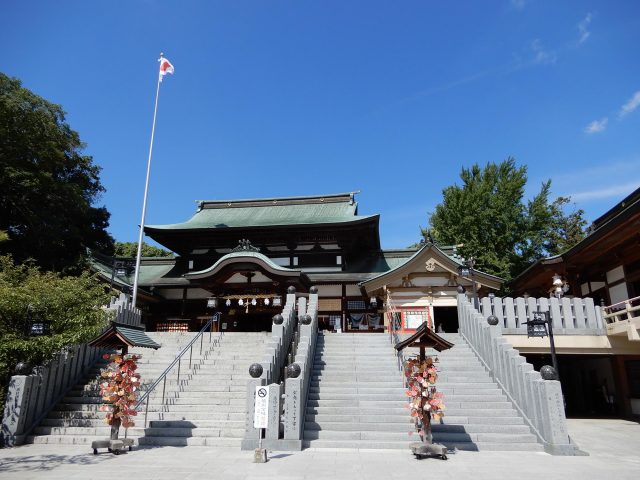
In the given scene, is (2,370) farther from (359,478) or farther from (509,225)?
(509,225)

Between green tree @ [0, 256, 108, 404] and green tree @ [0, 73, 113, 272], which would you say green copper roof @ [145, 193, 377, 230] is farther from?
green tree @ [0, 256, 108, 404]

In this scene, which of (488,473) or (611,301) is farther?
(611,301)

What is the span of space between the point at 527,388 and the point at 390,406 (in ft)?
11.1

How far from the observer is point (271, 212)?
27453mm

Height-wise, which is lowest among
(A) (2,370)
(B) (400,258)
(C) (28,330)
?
(A) (2,370)

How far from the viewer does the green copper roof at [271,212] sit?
79.0ft

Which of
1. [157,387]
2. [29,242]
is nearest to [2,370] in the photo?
[157,387]

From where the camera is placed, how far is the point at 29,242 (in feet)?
71.9

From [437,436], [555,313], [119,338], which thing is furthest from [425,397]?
[555,313]

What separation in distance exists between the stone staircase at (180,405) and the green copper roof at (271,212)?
34.7ft

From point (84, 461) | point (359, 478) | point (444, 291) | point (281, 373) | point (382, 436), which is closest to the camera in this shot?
point (359, 478)

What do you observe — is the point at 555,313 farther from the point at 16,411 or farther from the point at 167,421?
the point at 16,411

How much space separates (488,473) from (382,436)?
278 centimetres

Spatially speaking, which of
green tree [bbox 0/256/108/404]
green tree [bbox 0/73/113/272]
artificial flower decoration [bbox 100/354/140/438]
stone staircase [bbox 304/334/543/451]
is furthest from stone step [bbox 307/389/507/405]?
green tree [bbox 0/73/113/272]
